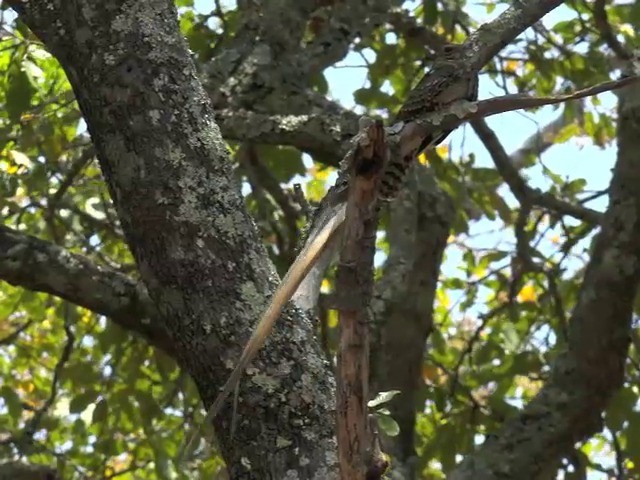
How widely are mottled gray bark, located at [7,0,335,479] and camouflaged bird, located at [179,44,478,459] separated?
85mm

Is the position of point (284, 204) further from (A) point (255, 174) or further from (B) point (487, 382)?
(B) point (487, 382)

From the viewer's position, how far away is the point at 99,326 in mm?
3273

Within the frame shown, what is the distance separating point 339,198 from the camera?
3.27 ft

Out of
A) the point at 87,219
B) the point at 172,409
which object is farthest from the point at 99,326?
the point at 87,219

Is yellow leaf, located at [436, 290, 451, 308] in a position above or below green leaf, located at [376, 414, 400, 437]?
above

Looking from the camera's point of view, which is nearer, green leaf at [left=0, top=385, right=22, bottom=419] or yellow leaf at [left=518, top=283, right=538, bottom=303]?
green leaf at [left=0, top=385, right=22, bottom=419]

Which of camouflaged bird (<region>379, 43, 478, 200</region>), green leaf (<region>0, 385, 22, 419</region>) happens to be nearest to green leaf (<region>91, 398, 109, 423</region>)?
green leaf (<region>0, 385, 22, 419</region>)

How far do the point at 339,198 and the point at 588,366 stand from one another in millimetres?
1163

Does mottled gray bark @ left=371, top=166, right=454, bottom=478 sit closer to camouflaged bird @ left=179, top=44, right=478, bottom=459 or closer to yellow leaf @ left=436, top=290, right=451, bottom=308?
camouflaged bird @ left=179, top=44, right=478, bottom=459

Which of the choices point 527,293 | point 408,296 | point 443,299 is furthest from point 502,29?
point 443,299

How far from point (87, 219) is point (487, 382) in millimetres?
1076

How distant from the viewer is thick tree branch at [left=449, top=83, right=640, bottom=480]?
1.93 m

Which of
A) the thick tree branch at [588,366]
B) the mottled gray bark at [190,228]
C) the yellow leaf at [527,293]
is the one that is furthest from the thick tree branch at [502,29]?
the yellow leaf at [527,293]

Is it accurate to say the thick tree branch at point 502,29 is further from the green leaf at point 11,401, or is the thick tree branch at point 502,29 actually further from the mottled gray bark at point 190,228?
the green leaf at point 11,401
